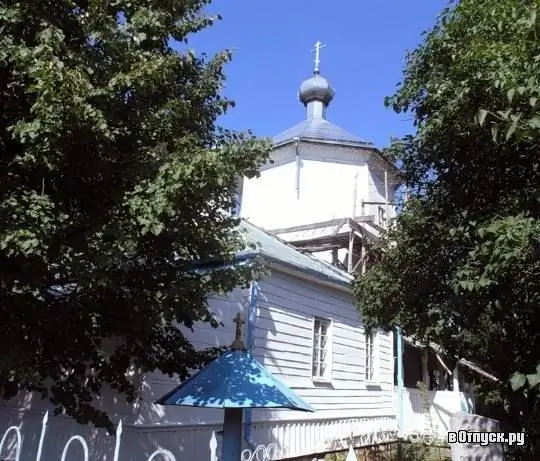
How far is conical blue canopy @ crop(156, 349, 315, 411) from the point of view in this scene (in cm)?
471

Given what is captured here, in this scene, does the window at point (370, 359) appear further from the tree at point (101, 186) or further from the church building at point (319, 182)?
the tree at point (101, 186)

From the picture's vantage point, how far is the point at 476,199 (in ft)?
17.0

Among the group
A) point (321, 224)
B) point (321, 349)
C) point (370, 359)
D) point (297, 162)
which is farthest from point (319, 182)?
point (321, 349)

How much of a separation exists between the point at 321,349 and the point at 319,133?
13.2 m

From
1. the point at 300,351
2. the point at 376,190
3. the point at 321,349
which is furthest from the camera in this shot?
the point at 376,190

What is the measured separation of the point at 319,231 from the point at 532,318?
41.9 ft

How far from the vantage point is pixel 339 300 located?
12656 millimetres

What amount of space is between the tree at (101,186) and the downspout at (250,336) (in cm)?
313

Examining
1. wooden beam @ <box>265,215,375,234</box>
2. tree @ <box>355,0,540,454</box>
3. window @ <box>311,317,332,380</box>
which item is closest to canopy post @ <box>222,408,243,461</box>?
tree @ <box>355,0,540,454</box>

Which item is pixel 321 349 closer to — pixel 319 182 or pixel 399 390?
pixel 399 390

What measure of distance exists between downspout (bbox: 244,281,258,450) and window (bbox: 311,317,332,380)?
2446 mm

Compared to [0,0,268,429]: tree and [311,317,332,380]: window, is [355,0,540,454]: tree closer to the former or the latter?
[0,0,268,429]: tree

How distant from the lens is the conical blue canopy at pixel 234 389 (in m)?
4.71

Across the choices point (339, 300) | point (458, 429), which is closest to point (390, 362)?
point (339, 300)
